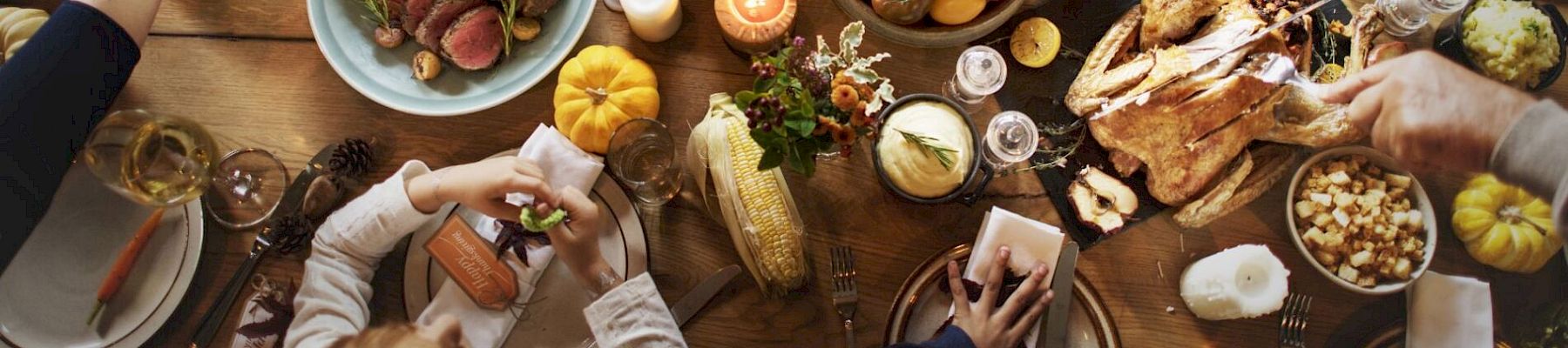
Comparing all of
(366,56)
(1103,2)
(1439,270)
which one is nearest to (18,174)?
(366,56)

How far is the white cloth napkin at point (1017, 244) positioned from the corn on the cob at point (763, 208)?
0.99ft

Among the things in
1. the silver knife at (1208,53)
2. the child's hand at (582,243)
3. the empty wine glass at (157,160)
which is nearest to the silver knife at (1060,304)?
the silver knife at (1208,53)

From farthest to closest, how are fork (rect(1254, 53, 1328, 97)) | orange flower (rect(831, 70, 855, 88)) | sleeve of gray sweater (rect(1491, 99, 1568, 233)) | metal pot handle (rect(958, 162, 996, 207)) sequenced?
metal pot handle (rect(958, 162, 996, 207))
fork (rect(1254, 53, 1328, 97))
orange flower (rect(831, 70, 855, 88))
sleeve of gray sweater (rect(1491, 99, 1568, 233))

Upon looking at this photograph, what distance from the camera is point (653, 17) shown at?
125 cm

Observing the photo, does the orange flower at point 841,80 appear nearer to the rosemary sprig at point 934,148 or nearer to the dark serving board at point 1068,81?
the rosemary sprig at point 934,148

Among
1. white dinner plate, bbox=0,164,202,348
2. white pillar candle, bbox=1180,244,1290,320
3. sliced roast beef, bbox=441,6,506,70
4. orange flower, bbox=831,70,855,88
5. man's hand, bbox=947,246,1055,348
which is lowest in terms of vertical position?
white dinner plate, bbox=0,164,202,348

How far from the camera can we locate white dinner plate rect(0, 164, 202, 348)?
1.24 metres

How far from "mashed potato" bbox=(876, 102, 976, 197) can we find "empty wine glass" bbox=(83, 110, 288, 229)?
3.55 ft

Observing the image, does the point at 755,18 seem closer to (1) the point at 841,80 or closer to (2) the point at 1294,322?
(1) the point at 841,80

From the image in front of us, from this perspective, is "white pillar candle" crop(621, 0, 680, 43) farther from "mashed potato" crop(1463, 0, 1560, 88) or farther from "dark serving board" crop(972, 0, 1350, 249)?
"mashed potato" crop(1463, 0, 1560, 88)

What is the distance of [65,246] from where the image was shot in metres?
1.29

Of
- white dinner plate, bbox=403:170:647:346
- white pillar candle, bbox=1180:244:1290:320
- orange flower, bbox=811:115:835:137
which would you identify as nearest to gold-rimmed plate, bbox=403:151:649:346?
white dinner plate, bbox=403:170:647:346

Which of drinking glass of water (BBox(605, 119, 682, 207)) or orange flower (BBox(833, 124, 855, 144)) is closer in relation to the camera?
orange flower (BBox(833, 124, 855, 144))

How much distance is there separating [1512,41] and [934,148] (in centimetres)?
98
